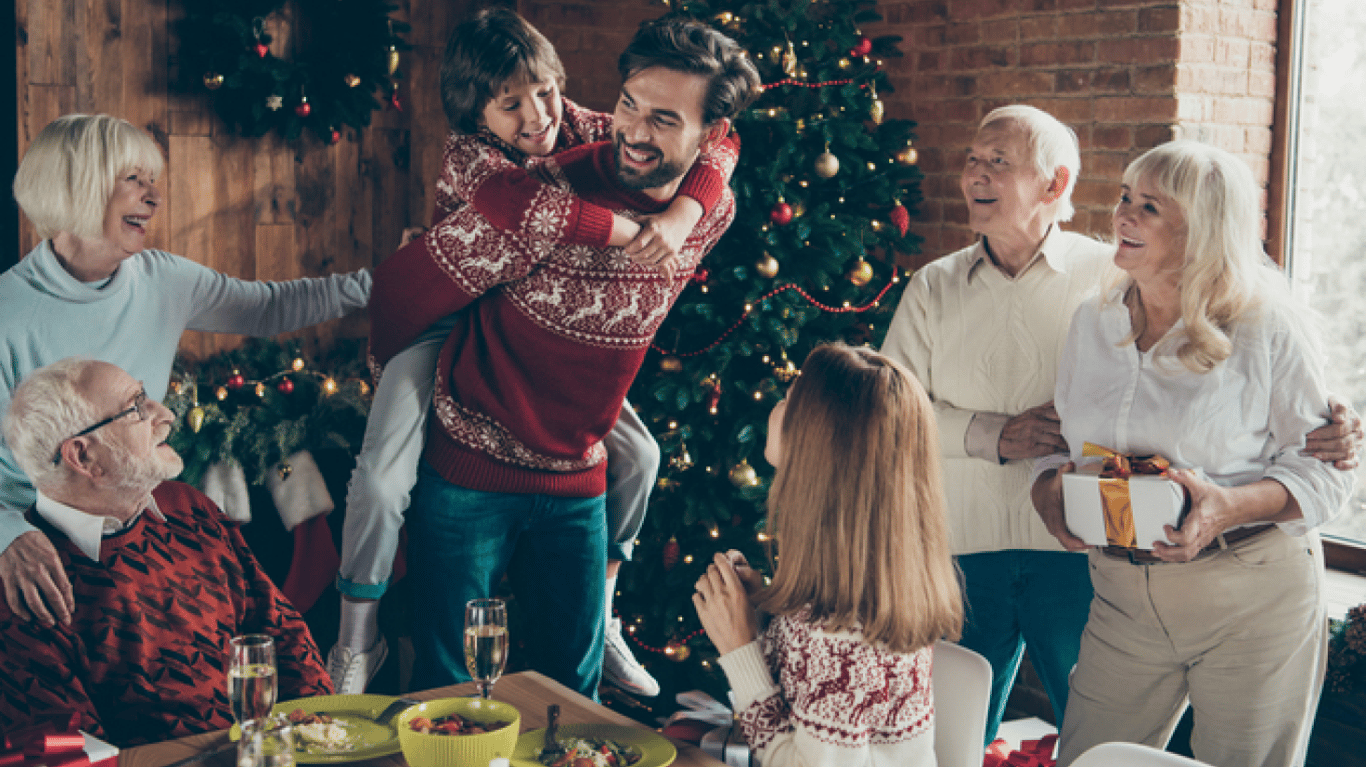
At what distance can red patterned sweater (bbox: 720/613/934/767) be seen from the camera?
67.1 inches

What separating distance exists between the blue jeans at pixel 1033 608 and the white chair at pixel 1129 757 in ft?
2.61

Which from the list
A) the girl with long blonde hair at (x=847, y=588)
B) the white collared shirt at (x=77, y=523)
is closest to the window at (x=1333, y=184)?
the girl with long blonde hair at (x=847, y=588)

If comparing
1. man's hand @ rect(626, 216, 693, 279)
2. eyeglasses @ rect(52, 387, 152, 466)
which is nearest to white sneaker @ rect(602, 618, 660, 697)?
man's hand @ rect(626, 216, 693, 279)

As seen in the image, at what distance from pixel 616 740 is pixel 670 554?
6.11ft

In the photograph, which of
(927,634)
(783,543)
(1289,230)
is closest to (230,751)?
(783,543)

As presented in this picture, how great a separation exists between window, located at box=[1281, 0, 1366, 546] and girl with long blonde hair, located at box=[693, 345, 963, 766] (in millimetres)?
2131

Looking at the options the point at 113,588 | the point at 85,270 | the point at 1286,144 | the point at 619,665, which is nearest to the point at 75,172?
the point at 85,270

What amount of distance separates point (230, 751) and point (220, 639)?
477 millimetres

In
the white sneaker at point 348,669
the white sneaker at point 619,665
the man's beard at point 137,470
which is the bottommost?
the white sneaker at point 619,665

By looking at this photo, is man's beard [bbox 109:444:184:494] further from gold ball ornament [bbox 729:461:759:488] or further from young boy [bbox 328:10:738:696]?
gold ball ornament [bbox 729:461:759:488]

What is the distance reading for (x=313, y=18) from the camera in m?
3.77

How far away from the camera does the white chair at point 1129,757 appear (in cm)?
158

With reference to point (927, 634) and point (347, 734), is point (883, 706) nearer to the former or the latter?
point (927, 634)

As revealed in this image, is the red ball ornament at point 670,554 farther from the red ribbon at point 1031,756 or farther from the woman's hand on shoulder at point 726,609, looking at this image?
the woman's hand on shoulder at point 726,609
